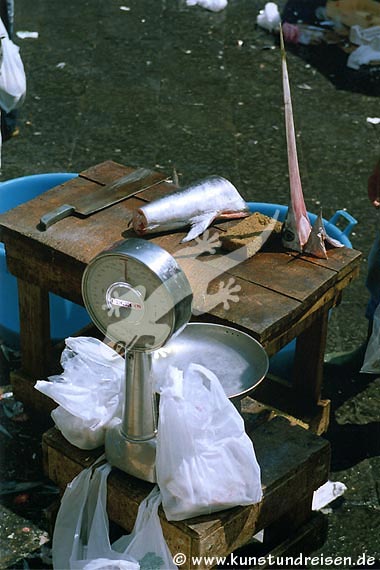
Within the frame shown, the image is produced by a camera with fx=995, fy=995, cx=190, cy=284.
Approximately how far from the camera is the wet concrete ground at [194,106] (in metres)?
6.68

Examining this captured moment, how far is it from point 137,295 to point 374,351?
1.85 m

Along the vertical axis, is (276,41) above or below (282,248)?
below

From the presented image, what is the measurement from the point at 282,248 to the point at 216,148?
3112mm

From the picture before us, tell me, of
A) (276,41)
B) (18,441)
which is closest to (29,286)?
(18,441)

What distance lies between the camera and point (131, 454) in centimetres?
328

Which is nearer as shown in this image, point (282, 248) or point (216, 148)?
point (282, 248)

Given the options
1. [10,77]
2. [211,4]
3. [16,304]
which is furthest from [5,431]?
[211,4]

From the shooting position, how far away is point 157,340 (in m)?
3.01

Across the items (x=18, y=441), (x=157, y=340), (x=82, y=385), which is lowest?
(x=18, y=441)

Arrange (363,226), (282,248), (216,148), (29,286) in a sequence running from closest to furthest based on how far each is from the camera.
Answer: (282,248) → (29,286) → (363,226) → (216,148)

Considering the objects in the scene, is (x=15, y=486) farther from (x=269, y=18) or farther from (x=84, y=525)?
(x=269, y=18)

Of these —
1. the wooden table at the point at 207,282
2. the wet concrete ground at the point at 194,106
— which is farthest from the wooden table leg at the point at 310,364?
the wet concrete ground at the point at 194,106

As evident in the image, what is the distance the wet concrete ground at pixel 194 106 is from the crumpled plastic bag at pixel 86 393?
1.78 metres

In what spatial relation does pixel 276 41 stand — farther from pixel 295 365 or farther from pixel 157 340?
pixel 157 340
